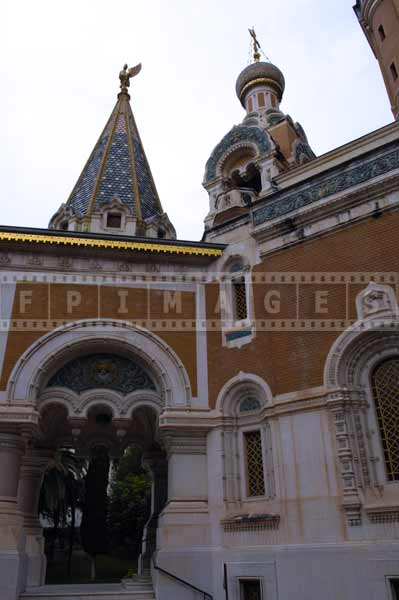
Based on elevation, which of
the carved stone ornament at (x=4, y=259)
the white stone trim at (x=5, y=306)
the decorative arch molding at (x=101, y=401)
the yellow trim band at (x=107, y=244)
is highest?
the yellow trim band at (x=107, y=244)

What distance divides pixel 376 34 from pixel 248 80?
4.63 metres

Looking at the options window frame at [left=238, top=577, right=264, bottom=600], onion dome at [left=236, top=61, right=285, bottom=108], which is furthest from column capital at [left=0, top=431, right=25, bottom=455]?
onion dome at [left=236, top=61, right=285, bottom=108]

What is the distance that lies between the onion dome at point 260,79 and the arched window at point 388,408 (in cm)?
1299

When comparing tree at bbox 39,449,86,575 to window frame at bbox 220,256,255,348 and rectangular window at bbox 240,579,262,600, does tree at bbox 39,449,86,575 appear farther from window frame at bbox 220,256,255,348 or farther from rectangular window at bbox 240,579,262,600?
rectangular window at bbox 240,579,262,600

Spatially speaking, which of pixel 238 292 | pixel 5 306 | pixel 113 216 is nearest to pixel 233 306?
pixel 238 292

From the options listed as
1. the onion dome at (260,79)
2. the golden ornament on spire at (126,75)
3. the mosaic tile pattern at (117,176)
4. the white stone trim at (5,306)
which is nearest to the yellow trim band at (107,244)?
the white stone trim at (5,306)

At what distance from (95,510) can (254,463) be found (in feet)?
30.7

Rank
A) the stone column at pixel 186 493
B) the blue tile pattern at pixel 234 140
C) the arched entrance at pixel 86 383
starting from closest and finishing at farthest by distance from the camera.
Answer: the stone column at pixel 186 493, the arched entrance at pixel 86 383, the blue tile pattern at pixel 234 140

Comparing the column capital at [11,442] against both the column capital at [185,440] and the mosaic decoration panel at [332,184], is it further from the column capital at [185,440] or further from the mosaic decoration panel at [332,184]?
the mosaic decoration panel at [332,184]

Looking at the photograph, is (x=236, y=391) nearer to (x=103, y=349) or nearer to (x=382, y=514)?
(x=103, y=349)

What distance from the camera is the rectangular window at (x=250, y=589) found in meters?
9.55

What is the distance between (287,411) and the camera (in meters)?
10.4

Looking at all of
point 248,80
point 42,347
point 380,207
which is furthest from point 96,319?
point 248,80

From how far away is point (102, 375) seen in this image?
1198cm
